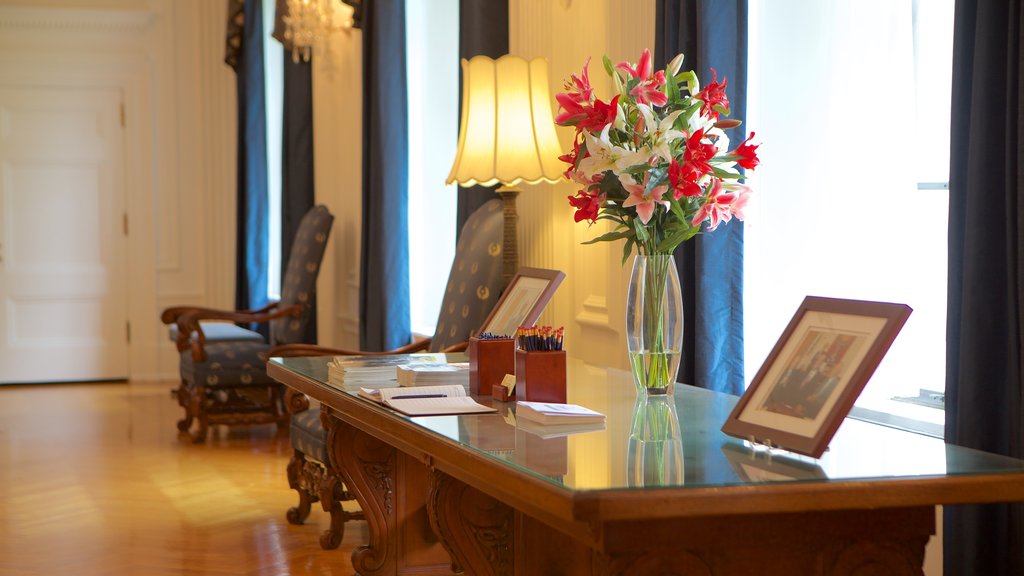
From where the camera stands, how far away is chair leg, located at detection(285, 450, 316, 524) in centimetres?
404

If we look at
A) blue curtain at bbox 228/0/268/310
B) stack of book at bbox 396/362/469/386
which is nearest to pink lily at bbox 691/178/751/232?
stack of book at bbox 396/362/469/386

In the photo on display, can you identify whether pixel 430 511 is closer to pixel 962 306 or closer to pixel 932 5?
pixel 962 306

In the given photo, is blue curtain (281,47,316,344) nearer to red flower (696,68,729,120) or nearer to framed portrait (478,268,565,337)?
framed portrait (478,268,565,337)

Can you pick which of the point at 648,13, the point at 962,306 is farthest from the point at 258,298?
the point at 962,306

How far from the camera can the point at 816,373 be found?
1672 mm

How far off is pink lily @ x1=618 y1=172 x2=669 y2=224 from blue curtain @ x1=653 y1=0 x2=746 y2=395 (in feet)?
2.43

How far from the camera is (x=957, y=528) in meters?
2.00

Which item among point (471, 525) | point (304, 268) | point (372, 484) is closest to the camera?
point (471, 525)

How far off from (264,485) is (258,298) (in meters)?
2.74

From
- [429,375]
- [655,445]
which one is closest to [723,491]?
[655,445]

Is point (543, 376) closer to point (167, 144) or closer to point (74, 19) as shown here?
point (167, 144)

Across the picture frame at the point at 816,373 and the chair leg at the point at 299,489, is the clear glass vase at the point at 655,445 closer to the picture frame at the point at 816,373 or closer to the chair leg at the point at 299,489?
the picture frame at the point at 816,373

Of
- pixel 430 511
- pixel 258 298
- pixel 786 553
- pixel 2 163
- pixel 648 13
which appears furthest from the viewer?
pixel 2 163

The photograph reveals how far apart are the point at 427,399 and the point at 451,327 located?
164 centimetres
